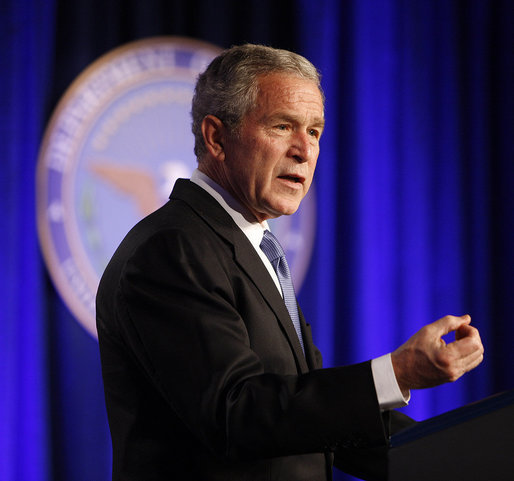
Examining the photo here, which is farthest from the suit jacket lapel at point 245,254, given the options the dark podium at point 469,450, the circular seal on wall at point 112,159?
the circular seal on wall at point 112,159

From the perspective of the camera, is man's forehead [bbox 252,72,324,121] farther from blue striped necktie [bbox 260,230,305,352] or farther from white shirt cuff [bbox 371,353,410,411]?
white shirt cuff [bbox 371,353,410,411]

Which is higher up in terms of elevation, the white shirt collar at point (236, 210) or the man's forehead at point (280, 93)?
the man's forehead at point (280, 93)

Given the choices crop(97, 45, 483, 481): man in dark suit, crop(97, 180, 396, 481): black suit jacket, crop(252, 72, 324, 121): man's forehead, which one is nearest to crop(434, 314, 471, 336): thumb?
crop(97, 45, 483, 481): man in dark suit

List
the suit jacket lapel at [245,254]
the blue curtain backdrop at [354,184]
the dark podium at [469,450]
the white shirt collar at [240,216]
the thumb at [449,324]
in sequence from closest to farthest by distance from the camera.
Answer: the dark podium at [469,450] → the thumb at [449,324] → the suit jacket lapel at [245,254] → the white shirt collar at [240,216] → the blue curtain backdrop at [354,184]

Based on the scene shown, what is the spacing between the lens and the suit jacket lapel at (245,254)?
111 centimetres

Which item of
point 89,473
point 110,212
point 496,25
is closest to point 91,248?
point 110,212

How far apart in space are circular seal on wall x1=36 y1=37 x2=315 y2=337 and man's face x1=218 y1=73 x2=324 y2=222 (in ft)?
3.63

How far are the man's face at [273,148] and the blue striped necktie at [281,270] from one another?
0.20ft

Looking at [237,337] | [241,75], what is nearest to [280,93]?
[241,75]

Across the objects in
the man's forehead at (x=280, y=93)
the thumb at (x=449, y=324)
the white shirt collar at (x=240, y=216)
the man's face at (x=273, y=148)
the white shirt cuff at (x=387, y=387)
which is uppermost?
the man's forehead at (x=280, y=93)

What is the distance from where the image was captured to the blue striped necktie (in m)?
1.25

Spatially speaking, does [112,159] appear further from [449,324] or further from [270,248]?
[449,324]

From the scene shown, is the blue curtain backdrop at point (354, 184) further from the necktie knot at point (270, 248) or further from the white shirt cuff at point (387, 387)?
the white shirt cuff at point (387, 387)

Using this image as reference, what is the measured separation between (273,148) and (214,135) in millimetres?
142
